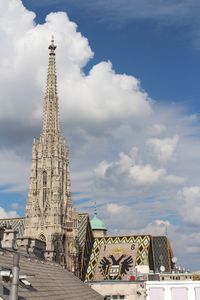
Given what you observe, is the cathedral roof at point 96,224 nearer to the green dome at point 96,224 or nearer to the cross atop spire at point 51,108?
the green dome at point 96,224

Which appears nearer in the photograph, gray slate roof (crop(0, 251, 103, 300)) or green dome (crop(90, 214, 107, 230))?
gray slate roof (crop(0, 251, 103, 300))

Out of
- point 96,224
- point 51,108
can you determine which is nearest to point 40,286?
point 51,108

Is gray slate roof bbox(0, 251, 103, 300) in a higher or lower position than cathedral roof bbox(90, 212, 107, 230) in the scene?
lower

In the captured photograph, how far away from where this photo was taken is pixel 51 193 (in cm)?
11038

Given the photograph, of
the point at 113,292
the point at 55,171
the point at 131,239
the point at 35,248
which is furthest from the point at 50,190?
the point at 35,248

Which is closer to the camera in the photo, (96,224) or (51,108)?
(51,108)

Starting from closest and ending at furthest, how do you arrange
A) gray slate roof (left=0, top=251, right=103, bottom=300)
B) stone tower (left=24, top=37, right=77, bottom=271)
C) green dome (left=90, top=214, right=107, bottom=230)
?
gray slate roof (left=0, top=251, right=103, bottom=300) → stone tower (left=24, top=37, right=77, bottom=271) → green dome (left=90, top=214, right=107, bottom=230)

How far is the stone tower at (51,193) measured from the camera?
352 feet

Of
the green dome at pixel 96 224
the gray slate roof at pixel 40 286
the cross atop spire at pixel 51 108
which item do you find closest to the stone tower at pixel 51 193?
the cross atop spire at pixel 51 108

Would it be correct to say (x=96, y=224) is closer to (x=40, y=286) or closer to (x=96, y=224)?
(x=96, y=224)

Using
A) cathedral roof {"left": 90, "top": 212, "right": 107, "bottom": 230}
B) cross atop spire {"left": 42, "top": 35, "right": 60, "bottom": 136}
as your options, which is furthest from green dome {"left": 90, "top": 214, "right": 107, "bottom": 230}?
cross atop spire {"left": 42, "top": 35, "right": 60, "bottom": 136}

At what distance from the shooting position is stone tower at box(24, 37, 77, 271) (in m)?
107

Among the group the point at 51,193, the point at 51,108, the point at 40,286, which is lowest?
the point at 40,286

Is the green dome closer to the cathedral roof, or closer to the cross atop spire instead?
the cathedral roof
